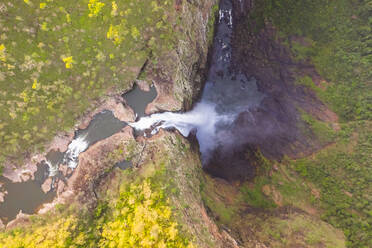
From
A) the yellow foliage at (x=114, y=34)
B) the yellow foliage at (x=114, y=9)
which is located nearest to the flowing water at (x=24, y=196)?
the yellow foliage at (x=114, y=34)

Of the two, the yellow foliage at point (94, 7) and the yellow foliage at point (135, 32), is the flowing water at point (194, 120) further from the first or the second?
the yellow foliage at point (94, 7)

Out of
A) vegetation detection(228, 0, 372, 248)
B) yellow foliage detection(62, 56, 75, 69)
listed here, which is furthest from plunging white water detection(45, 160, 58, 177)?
vegetation detection(228, 0, 372, 248)

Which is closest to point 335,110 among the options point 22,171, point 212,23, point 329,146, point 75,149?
point 329,146

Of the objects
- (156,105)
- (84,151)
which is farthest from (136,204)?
(156,105)

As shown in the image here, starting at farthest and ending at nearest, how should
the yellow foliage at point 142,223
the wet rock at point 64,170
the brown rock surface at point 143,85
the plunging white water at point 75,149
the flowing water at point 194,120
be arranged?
the brown rock surface at point 143,85 → the plunging white water at point 75,149 → the wet rock at point 64,170 → the flowing water at point 194,120 → the yellow foliage at point 142,223

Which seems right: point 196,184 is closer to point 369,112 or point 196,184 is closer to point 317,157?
point 317,157

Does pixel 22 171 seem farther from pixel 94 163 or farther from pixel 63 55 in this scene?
pixel 63 55
